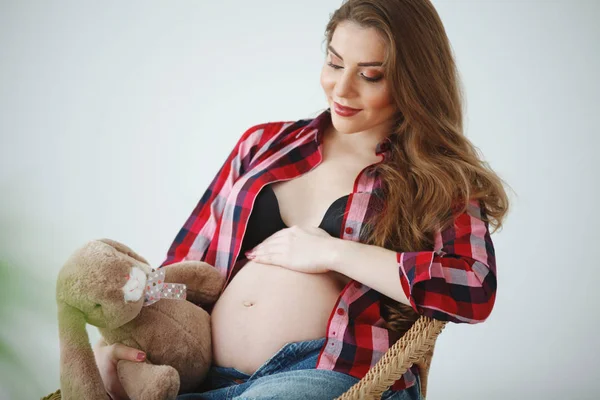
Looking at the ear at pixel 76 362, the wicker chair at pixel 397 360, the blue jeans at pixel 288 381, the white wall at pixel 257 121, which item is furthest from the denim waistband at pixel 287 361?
the white wall at pixel 257 121

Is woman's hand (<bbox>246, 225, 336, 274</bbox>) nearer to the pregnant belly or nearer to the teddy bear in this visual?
the pregnant belly

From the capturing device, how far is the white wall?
347 centimetres

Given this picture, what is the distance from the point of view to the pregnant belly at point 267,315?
1.89 m

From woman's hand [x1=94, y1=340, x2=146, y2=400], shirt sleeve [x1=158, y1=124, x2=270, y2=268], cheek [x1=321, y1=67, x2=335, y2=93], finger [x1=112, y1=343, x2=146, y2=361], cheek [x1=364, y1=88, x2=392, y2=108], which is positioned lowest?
woman's hand [x1=94, y1=340, x2=146, y2=400]

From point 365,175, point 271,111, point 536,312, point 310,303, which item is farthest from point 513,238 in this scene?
point 310,303

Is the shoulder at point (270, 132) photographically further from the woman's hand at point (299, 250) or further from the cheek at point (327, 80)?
the woman's hand at point (299, 250)

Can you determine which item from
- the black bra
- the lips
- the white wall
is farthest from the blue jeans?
the white wall

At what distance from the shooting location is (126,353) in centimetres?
178

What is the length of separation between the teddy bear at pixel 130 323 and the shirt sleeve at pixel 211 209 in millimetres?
258

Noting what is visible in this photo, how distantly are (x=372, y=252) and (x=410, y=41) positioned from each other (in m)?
0.57

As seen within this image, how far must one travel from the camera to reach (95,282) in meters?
1.69

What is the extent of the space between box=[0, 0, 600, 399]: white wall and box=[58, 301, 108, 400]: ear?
175cm

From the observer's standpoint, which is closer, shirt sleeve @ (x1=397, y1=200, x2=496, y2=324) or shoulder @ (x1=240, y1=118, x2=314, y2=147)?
shirt sleeve @ (x1=397, y1=200, x2=496, y2=324)

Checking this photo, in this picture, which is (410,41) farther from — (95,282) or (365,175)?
(95,282)
